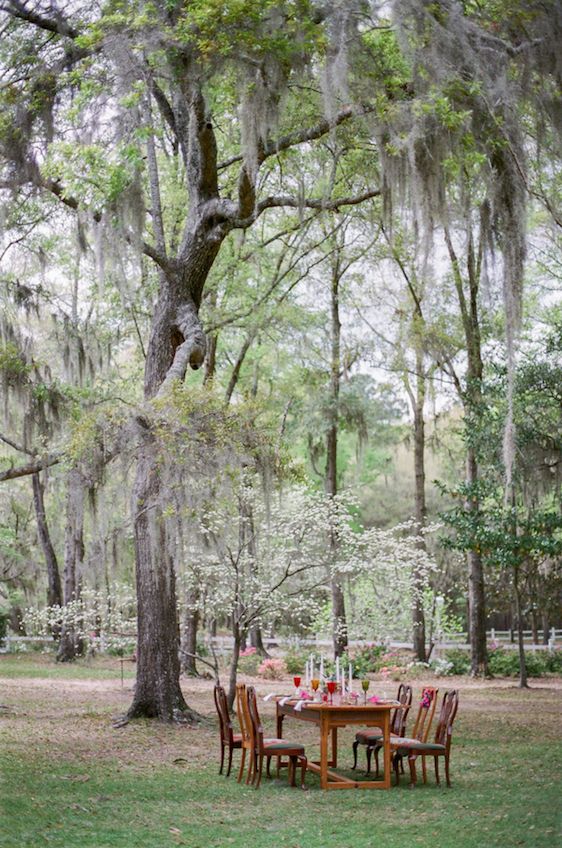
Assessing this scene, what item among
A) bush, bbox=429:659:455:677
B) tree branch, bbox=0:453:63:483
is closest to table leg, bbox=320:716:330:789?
tree branch, bbox=0:453:63:483

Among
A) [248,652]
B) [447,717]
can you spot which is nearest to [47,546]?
[248,652]

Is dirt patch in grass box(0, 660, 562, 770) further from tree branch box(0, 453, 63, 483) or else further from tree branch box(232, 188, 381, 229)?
tree branch box(232, 188, 381, 229)

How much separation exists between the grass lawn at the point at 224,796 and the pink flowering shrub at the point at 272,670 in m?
6.99

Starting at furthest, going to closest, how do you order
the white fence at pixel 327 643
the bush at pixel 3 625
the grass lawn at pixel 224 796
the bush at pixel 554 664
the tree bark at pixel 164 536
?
the bush at pixel 3 625
the white fence at pixel 327 643
the bush at pixel 554 664
the tree bark at pixel 164 536
the grass lawn at pixel 224 796

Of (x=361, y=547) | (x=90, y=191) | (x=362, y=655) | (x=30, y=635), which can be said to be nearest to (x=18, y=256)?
(x=90, y=191)

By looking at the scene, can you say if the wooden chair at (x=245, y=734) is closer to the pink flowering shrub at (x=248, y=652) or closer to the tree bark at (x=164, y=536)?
the tree bark at (x=164, y=536)

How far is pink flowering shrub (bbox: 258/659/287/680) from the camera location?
18812mm

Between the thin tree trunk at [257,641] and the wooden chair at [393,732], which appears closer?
the wooden chair at [393,732]

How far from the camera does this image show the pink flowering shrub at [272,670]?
1881 cm

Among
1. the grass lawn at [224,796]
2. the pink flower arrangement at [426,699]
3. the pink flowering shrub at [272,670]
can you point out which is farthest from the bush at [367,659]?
the pink flower arrangement at [426,699]

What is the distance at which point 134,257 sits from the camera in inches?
449

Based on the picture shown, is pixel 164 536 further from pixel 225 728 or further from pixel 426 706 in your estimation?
pixel 426 706

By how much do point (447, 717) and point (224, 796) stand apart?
187cm

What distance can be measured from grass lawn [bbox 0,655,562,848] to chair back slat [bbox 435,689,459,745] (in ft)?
1.18
